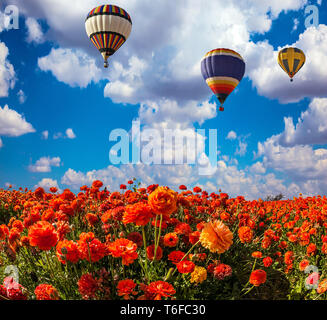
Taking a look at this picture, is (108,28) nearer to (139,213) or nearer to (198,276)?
(198,276)

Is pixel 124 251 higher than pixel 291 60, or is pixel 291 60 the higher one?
pixel 291 60

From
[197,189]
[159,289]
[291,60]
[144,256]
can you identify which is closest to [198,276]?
[159,289]

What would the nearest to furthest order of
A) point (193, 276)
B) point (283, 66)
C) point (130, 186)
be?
point (193, 276), point (130, 186), point (283, 66)

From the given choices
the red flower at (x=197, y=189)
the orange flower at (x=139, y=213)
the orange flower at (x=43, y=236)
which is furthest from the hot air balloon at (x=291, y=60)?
the orange flower at (x=43, y=236)

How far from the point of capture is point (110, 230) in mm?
4434

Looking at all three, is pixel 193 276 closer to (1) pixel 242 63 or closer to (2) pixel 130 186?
(2) pixel 130 186

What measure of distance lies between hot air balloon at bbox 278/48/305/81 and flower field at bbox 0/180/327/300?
21968mm

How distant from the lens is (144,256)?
13.8ft

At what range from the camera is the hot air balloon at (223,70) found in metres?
20.6

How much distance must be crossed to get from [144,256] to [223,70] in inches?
729

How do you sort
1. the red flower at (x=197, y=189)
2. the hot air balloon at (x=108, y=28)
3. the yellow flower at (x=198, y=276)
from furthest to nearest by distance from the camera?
the hot air balloon at (x=108, y=28) < the red flower at (x=197, y=189) < the yellow flower at (x=198, y=276)

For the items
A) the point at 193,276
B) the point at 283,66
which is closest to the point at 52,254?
the point at 193,276

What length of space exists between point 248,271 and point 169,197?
343 centimetres

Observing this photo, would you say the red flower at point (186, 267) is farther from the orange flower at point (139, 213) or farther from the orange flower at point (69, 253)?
the orange flower at point (69, 253)
